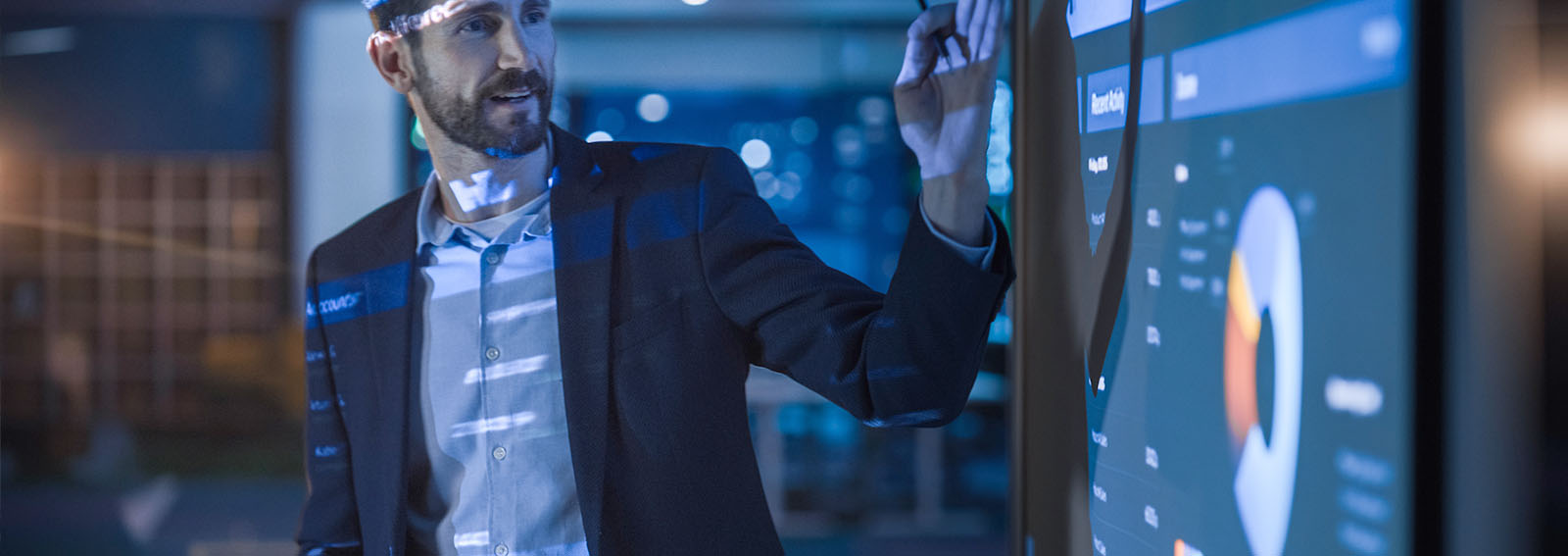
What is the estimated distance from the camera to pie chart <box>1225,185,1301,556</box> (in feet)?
2.05

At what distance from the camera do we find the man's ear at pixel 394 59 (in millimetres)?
1485

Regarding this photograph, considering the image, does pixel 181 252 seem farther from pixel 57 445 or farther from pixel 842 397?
pixel 842 397

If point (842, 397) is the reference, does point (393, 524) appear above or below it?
below

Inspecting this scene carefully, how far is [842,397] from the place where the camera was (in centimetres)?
115

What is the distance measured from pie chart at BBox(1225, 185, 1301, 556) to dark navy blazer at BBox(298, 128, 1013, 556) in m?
0.49

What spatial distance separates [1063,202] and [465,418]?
82cm

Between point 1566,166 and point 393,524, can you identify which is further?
point 393,524

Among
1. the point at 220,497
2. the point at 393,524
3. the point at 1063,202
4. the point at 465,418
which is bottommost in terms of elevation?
the point at 220,497

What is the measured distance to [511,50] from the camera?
4.71 feet

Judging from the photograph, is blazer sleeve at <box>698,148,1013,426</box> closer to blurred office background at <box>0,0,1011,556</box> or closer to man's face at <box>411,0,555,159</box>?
man's face at <box>411,0,555,159</box>

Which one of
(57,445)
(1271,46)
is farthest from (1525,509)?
(57,445)

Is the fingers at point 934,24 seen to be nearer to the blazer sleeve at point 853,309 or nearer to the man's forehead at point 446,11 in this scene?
the blazer sleeve at point 853,309

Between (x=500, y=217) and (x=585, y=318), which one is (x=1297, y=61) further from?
(x=500, y=217)

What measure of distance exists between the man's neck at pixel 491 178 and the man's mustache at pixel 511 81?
0.27 ft
